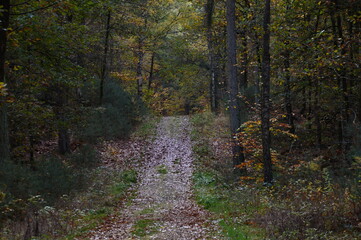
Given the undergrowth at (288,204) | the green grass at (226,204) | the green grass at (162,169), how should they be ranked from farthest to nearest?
the green grass at (162,169) < the green grass at (226,204) < the undergrowth at (288,204)

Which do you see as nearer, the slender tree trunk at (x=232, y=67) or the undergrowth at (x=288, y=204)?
the undergrowth at (x=288, y=204)

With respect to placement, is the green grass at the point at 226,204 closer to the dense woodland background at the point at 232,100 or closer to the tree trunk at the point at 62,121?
the dense woodland background at the point at 232,100

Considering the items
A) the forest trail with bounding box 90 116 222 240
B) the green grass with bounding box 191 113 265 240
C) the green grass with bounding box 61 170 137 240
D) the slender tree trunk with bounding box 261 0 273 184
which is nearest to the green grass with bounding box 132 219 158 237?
the forest trail with bounding box 90 116 222 240

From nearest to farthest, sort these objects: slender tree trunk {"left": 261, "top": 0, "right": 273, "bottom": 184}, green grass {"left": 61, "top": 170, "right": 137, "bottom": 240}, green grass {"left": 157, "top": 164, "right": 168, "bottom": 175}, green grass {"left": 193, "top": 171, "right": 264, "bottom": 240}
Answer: green grass {"left": 193, "top": 171, "right": 264, "bottom": 240}
green grass {"left": 61, "top": 170, "right": 137, "bottom": 240}
slender tree trunk {"left": 261, "top": 0, "right": 273, "bottom": 184}
green grass {"left": 157, "top": 164, "right": 168, "bottom": 175}

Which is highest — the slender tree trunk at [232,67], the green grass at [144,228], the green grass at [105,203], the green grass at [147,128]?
the slender tree trunk at [232,67]

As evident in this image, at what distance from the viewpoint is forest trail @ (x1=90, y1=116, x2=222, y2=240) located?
7.52 metres

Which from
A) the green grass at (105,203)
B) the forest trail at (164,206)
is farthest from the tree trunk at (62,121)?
the forest trail at (164,206)

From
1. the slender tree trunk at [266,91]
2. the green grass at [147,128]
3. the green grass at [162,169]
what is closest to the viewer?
the slender tree trunk at [266,91]

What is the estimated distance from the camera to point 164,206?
33.1 ft

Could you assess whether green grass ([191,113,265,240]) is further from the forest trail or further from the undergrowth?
the forest trail

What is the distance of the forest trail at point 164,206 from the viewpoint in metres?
7.52

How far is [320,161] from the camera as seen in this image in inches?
463

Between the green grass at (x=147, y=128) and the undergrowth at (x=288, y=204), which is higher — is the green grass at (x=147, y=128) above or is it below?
above

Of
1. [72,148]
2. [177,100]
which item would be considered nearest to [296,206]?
[72,148]
